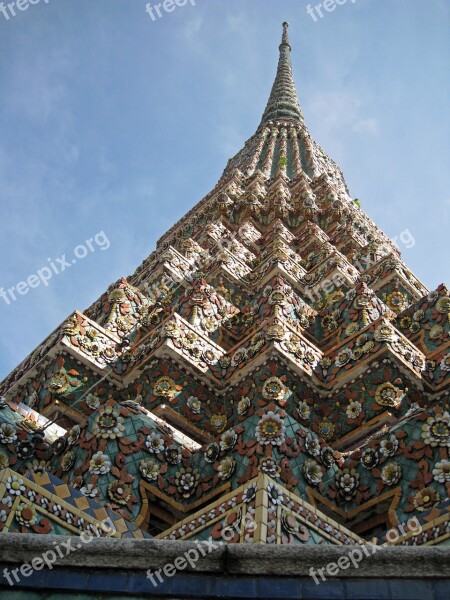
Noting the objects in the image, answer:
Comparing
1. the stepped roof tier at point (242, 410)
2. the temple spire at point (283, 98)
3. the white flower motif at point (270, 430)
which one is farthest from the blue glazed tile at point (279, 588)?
the temple spire at point (283, 98)

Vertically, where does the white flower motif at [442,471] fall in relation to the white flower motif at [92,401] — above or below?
below

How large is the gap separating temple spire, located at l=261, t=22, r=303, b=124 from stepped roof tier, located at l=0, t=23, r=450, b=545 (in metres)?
19.5

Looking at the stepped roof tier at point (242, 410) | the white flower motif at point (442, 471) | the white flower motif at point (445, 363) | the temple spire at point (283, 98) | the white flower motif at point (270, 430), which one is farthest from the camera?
the temple spire at point (283, 98)

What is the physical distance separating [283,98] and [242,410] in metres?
30.5

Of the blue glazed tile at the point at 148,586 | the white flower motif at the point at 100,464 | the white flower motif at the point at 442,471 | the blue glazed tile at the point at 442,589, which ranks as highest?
the white flower motif at the point at 100,464

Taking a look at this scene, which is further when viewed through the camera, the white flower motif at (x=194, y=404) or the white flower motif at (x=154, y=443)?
the white flower motif at (x=194, y=404)

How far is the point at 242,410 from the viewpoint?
9.37 m

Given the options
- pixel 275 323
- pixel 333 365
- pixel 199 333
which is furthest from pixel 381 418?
pixel 199 333

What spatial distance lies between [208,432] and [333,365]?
6.25ft

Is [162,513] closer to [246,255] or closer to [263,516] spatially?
[263,516]

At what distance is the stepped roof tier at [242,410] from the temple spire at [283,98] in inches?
770

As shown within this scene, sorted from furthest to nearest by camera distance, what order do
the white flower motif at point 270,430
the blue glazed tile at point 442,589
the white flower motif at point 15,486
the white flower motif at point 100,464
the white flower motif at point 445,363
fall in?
1. the white flower motif at point 445,363
2. the white flower motif at point 270,430
3. the white flower motif at point 100,464
4. the white flower motif at point 15,486
5. the blue glazed tile at point 442,589

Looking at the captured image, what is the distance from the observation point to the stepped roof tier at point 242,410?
A: 234 inches

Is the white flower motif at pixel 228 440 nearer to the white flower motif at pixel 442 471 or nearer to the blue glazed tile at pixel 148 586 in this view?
the white flower motif at pixel 442 471
